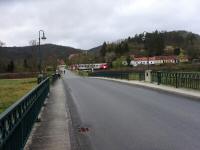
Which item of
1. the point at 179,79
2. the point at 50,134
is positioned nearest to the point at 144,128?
the point at 50,134

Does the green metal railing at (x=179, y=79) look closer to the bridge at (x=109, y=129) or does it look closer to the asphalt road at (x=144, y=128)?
the bridge at (x=109, y=129)

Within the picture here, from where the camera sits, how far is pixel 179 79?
1202 inches

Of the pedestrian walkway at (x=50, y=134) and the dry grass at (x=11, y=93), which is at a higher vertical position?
the pedestrian walkway at (x=50, y=134)

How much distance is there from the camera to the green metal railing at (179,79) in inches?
1052

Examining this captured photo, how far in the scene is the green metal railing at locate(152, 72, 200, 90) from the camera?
2672 cm

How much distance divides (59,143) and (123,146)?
4.74 ft

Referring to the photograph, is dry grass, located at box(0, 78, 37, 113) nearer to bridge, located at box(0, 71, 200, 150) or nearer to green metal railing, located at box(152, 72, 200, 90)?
bridge, located at box(0, 71, 200, 150)

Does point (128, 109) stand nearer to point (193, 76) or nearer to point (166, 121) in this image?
point (166, 121)

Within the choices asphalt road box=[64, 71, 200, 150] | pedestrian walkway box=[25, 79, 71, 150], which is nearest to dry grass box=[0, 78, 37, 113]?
pedestrian walkway box=[25, 79, 71, 150]

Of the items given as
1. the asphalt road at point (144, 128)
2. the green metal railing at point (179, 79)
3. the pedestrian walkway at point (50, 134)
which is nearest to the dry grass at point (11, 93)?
the pedestrian walkway at point (50, 134)

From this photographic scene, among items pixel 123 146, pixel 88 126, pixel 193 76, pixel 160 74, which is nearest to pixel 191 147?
pixel 123 146

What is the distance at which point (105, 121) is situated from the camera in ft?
Answer: 48.3

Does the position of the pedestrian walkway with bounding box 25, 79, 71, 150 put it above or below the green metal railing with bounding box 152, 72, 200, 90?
below

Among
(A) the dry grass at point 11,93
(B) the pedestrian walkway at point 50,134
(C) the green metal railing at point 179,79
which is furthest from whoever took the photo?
(A) the dry grass at point 11,93
